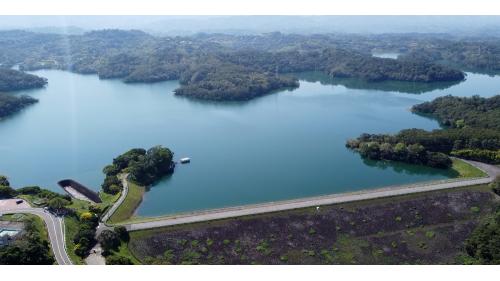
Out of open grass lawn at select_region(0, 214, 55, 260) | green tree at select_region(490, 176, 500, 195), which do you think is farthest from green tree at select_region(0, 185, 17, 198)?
green tree at select_region(490, 176, 500, 195)

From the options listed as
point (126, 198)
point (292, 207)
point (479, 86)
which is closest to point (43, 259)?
point (126, 198)

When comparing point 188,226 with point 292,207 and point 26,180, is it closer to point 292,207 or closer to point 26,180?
point 292,207

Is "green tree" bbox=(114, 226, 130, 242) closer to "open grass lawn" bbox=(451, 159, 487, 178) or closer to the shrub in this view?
the shrub

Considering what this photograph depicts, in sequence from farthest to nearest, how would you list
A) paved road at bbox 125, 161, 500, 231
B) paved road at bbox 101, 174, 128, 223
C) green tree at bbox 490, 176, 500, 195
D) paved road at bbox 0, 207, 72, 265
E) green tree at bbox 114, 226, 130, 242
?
green tree at bbox 490, 176, 500, 195 → paved road at bbox 101, 174, 128, 223 → paved road at bbox 125, 161, 500, 231 → green tree at bbox 114, 226, 130, 242 → paved road at bbox 0, 207, 72, 265

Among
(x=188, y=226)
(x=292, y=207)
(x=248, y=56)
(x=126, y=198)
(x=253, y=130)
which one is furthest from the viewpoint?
(x=248, y=56)

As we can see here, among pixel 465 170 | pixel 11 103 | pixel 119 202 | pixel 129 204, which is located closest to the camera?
pixel 119 202

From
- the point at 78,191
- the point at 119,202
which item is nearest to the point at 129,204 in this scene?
the point at 119,202

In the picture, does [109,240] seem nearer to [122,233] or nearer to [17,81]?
[122,233]
